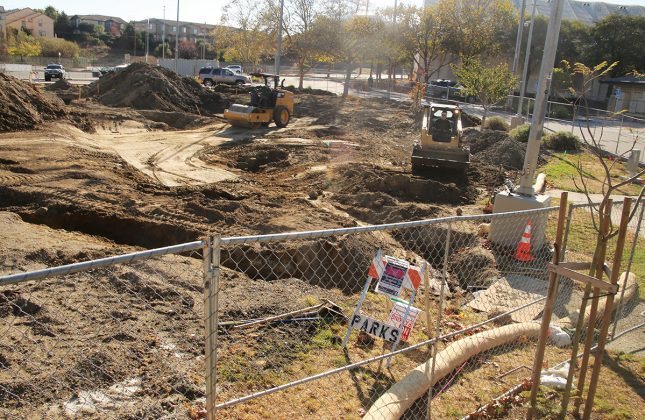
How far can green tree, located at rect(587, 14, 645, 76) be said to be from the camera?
53.2m

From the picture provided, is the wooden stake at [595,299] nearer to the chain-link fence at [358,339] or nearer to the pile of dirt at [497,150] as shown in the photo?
the chain-link fence at [358,339]

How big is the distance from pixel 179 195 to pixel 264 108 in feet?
40.8

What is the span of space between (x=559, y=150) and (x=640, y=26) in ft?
117

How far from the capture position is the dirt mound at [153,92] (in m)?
32.2

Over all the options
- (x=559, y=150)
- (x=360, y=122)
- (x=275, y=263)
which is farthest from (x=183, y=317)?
(x=360, y=122)

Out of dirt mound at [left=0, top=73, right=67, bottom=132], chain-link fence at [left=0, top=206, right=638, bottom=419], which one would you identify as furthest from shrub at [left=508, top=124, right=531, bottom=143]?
dirt mound at [left=0, top=73, right=67, bottom=132]

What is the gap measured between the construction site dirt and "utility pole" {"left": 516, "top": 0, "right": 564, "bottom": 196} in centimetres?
201

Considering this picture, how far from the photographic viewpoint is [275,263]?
10445mm

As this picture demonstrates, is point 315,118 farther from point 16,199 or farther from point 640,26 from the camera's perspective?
point 640,26

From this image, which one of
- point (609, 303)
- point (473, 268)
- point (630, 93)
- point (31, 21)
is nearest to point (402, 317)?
point (609, 303)

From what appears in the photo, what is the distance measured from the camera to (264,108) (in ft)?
86.7

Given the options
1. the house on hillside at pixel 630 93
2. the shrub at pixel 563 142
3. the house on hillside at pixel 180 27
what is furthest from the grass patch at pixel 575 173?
the house on hillside at pixel 180 27

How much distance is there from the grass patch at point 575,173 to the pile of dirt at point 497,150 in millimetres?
1084

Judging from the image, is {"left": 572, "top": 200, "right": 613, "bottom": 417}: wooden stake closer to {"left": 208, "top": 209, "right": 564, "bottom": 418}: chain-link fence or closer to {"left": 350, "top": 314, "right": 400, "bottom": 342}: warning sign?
{"left": 208, "top": 209, "right": 564, "bottom": 418}: chain-link fence
